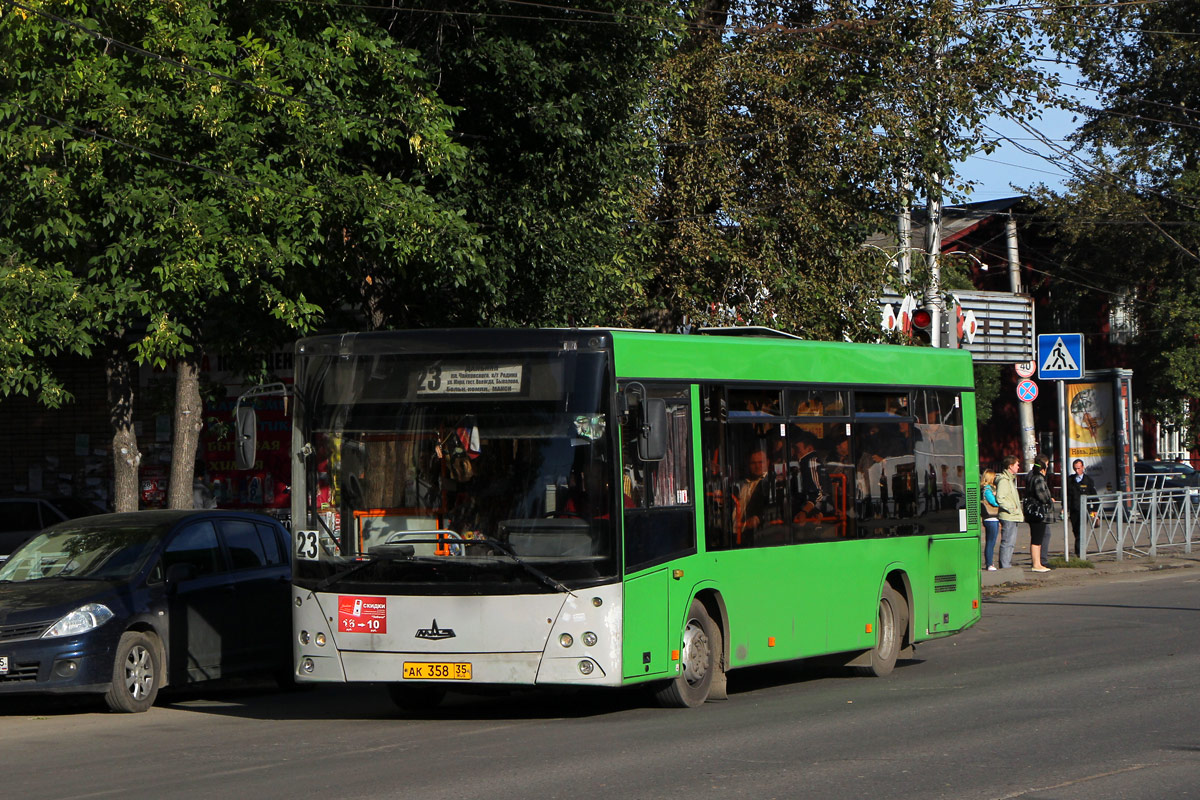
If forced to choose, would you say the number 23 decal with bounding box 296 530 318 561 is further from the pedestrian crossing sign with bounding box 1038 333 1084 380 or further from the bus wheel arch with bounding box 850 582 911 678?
the pedestrian crossing sign with bounding box 1038 333 1084 380

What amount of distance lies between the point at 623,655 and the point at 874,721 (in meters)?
1.76

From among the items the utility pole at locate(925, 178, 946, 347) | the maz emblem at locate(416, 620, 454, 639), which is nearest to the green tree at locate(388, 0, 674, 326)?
the maz emblem at locate(416, 620, 454, 639)

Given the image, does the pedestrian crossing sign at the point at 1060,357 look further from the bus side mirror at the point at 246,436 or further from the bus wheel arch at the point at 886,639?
the bus side mirror at the point at 246,436

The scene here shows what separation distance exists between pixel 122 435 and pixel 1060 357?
47.2ft

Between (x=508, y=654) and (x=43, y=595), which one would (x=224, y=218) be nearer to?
(x=43, y=595)

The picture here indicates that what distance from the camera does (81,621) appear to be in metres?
11.4

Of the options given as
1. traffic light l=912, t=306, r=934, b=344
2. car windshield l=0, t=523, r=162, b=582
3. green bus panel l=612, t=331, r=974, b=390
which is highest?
traffic light l=912, t=306, r=934, b=344

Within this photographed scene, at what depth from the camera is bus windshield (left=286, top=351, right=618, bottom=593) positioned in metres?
10.2

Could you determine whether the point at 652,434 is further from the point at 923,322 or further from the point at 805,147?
the point at 923,322

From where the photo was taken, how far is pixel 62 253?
49.8 feet

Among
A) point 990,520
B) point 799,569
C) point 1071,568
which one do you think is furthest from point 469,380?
point 1071,568

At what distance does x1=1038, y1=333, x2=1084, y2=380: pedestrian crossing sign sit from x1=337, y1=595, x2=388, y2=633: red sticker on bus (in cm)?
1623

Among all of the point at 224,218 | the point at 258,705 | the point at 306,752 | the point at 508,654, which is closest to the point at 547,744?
the point at 508,654

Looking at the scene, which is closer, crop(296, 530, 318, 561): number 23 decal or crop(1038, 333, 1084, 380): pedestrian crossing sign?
crop(296, 530, 318, 561): number 23 decal
